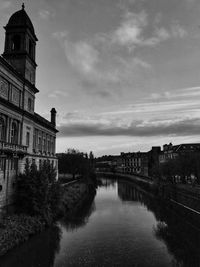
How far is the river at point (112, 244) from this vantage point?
19.3m

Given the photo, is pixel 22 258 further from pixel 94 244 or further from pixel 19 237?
pixel 94 244

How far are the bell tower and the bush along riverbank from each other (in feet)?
45.2

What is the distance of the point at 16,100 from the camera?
30.0 m

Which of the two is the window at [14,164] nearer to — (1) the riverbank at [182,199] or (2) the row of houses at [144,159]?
(1) the riverbank at [182,199]

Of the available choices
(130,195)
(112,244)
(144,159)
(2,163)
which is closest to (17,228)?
(2,163)

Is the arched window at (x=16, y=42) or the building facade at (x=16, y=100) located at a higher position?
the arched window at (x=16, y=42)

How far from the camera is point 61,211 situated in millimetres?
34219

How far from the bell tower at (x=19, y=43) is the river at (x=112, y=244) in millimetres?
21190

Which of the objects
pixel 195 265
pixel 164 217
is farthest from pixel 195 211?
pixel 195 265

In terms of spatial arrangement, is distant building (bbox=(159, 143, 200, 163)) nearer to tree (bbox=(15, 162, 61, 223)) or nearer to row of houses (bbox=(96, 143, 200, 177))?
row of houses (bbox=(96, 143, 200, 177))

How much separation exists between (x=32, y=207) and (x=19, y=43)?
2241 cm

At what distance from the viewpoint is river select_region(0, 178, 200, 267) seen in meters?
19.3

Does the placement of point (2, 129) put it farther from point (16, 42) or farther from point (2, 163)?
point (16, 42)

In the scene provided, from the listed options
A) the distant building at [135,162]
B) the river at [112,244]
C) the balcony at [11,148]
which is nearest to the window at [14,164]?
the balcony at [11,148]
